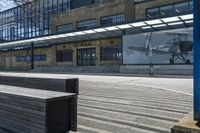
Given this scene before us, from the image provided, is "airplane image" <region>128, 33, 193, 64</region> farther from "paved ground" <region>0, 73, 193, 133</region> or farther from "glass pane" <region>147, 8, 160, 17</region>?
"paved ground" <region>0, 73, 193, 133</region>

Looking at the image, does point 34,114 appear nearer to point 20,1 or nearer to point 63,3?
point 20,1

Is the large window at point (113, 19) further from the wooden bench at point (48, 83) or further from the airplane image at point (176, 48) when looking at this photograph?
the wooden bench at point (48, 83)

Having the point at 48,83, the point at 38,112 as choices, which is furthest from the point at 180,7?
the point at 38,112

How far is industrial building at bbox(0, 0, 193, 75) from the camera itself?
1128 inches

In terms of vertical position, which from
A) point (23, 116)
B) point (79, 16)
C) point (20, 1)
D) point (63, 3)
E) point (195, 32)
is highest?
point (63, 3)

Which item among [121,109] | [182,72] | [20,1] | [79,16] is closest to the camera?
[121,109]

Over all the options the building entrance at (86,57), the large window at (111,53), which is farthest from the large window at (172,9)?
the building entrance at (86,57)

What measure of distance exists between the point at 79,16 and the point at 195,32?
150ft

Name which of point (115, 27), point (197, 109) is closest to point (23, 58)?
point (115, 27)

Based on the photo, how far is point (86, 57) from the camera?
141 feet

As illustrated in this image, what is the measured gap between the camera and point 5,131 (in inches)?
224

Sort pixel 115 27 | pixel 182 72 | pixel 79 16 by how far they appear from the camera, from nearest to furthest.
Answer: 1. pixel 182 72
2. pixel 115 27
3. pixel 79 16

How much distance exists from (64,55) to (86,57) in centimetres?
544

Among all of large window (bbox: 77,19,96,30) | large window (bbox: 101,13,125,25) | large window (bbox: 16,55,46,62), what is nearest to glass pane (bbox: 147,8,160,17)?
large window (bbox: 101,13,125,25)
